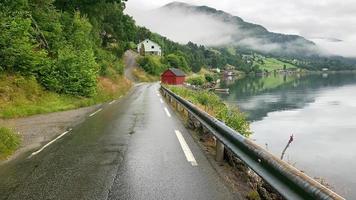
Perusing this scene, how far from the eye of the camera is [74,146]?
10688 millimetres

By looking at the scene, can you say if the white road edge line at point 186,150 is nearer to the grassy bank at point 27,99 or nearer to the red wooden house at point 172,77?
the grassy bank at point 27,99

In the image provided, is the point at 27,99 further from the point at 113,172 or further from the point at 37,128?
the point at 113,172

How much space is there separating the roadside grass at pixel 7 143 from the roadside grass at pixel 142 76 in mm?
89401

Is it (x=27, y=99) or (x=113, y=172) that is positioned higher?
(x=27, y=99)

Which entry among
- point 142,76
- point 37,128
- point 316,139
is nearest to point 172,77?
point 142,76

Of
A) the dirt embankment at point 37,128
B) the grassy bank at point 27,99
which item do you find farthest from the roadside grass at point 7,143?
the grassy bank at point 27,99

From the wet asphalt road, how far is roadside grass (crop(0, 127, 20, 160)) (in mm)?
717

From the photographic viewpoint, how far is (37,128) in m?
14.7

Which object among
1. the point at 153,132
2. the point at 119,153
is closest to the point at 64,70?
the point at 153,132

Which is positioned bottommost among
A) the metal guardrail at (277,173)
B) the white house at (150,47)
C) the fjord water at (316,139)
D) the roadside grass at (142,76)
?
the fjord water at (316,139)

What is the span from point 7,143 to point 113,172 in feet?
14.4

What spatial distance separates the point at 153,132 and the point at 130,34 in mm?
56887

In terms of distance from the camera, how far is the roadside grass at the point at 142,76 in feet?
337

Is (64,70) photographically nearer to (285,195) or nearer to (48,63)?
(48,63)
